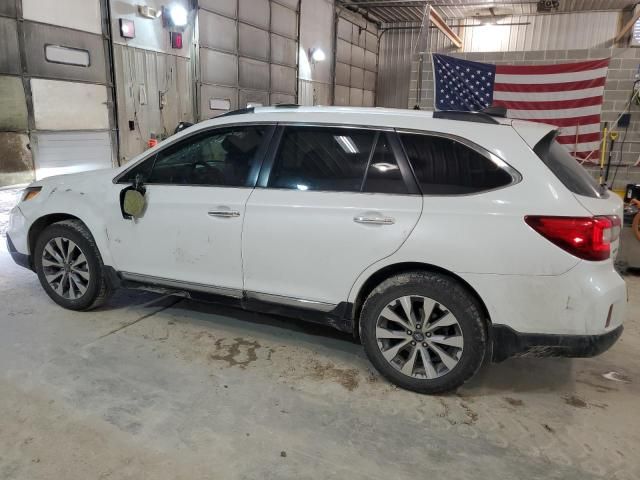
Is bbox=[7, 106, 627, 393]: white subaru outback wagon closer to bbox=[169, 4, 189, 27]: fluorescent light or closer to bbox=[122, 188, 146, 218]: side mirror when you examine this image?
bbox=[122, 188, 146, 218]: side mirror

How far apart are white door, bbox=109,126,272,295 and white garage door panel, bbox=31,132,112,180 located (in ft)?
16.6

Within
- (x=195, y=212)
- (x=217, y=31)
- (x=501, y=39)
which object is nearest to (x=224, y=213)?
(x=195, y=212)

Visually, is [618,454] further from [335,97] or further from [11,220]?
[335,97]

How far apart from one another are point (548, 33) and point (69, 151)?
52.6 ft

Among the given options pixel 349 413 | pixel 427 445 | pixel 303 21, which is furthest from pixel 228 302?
pixel 303 21

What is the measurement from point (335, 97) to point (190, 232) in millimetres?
13524

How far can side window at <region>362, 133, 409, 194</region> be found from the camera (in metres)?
2.76

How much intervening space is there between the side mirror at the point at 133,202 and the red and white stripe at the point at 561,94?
19.3 ft

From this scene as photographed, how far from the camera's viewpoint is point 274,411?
2619 millimetres

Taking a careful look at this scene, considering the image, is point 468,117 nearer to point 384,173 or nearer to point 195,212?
point 384,173

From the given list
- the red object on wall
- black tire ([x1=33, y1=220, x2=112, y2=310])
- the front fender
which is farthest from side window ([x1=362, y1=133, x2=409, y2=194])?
the red object on wall

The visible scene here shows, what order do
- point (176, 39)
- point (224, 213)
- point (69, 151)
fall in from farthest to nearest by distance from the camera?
point (176, 39), point (69, 151), point (224, 213)

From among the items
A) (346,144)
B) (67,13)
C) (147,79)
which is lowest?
(346,144)

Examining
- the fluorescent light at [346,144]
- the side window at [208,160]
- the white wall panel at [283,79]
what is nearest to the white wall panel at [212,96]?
the white wall panel at [283,79]
